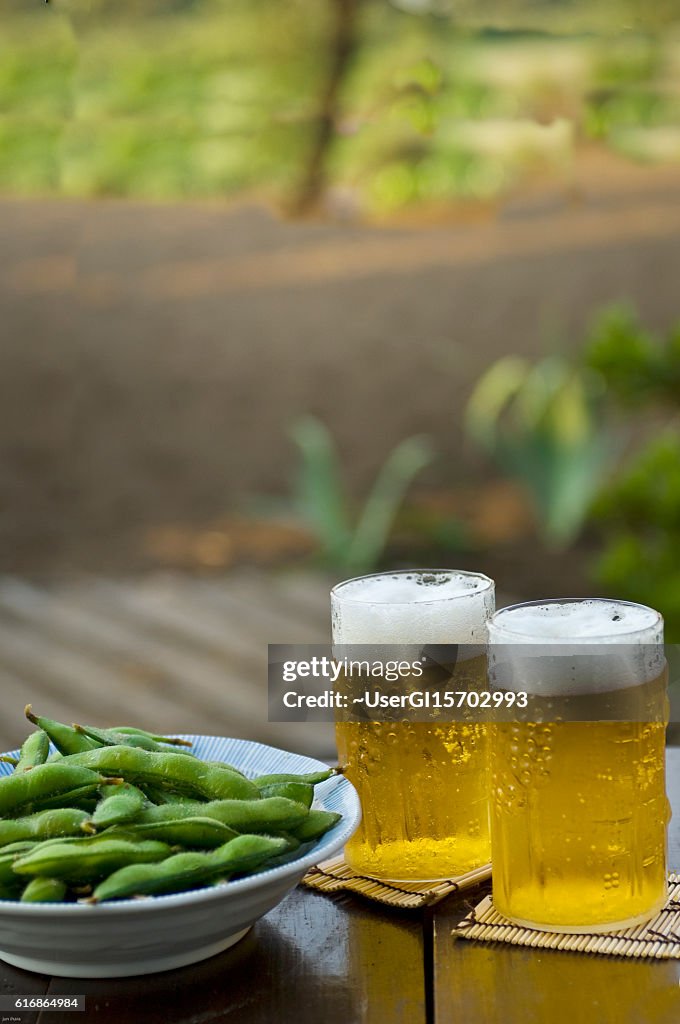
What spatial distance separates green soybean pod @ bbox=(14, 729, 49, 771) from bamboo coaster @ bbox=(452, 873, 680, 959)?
1.02 ft

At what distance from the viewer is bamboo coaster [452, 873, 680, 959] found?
0.79 m

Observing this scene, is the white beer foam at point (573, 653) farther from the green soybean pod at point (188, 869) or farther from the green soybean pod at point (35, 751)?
the green soybean pod at point (35, 751)

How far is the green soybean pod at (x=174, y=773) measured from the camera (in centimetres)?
81

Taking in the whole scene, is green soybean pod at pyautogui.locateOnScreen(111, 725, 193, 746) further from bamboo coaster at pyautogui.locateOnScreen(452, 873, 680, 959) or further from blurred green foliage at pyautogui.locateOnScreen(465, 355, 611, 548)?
blurred green foliage at pyautogui.locateOnScreen(465, 355, 611, 548)

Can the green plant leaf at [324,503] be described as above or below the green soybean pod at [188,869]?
below

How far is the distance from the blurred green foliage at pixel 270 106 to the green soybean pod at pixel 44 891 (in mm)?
4225

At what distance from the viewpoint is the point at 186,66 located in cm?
505

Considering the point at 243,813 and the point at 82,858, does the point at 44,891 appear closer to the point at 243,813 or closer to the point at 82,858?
the point at 82,858

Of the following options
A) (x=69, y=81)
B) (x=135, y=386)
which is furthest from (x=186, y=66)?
(x=135, y=386)

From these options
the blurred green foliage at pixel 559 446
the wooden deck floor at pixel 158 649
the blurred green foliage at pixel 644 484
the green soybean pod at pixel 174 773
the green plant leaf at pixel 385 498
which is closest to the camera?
the green soybean pod at pixel 174 773

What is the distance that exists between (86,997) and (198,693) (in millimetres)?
2281

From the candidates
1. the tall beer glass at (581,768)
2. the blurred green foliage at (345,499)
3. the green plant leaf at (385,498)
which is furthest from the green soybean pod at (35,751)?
the green plant leaf at (385,498)

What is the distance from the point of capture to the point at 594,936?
0.81 metres

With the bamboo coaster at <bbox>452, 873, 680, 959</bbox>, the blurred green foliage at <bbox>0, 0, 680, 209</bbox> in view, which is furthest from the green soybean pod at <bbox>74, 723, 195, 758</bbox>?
the blurred green foliage at <bbox>0, 0, 680, 209</bbox>
